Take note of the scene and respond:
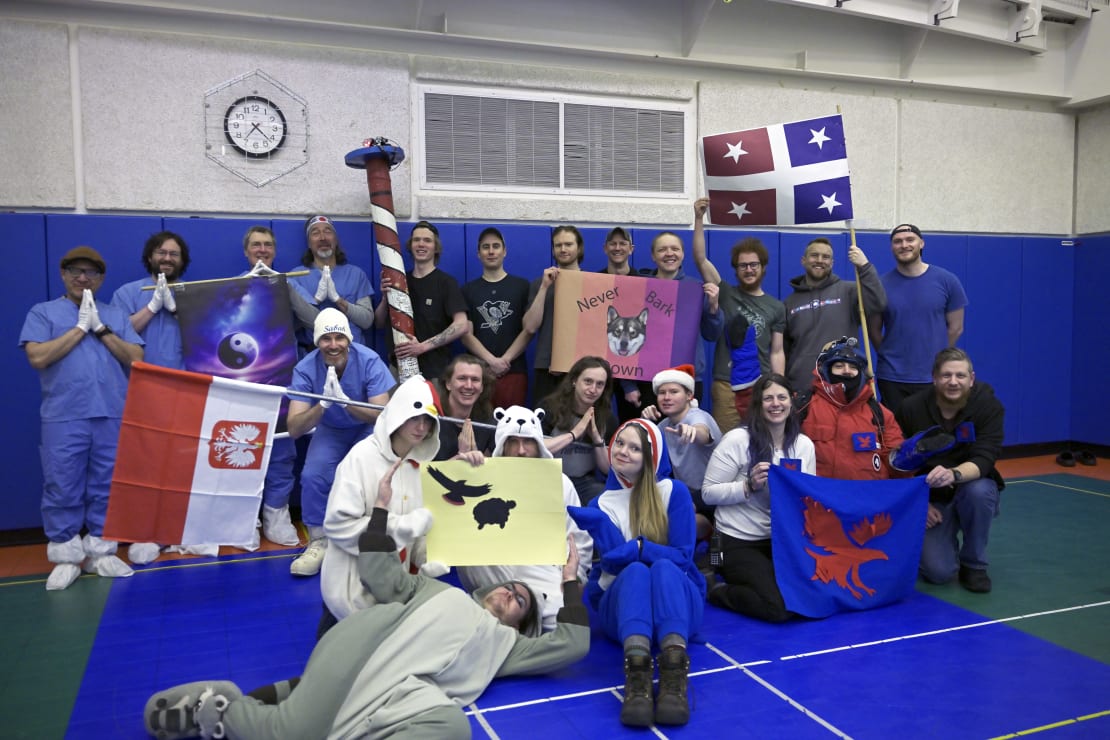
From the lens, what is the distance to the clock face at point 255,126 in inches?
239

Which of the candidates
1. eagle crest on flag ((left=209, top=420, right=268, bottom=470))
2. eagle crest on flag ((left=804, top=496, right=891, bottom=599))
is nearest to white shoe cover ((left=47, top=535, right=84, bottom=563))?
eagle crest on flag ((left=209, top=420, right=268, bottom=470))

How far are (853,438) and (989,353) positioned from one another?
5.13 meters

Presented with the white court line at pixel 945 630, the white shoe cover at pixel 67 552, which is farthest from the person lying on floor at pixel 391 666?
the white shoe cover at pixel 67 552

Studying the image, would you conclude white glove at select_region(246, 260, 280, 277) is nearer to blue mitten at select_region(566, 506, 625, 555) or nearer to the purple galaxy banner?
the purple galaxy banner

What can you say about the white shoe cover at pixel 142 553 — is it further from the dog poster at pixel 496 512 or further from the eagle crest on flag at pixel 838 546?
the eagle crest on flag at pixel 838 546

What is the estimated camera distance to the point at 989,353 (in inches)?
341

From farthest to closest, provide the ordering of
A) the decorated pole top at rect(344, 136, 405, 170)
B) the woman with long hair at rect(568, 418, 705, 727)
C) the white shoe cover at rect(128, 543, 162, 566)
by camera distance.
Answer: the decorated pole top at rect(344, 136, 405, 170), the white shoe cover at rect(128, 543, 162, 566), the woman with long hair at rect(568, 418, 705, 727)

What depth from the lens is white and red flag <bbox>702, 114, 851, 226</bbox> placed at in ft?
18.3

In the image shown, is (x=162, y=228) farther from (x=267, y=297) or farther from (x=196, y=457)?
(x=196, y=457)

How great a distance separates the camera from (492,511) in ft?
11.7

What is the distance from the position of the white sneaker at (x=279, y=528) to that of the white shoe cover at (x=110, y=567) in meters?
0.92

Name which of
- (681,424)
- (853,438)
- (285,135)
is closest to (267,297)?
(285,135)

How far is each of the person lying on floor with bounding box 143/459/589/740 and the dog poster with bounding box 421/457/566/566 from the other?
17 cm

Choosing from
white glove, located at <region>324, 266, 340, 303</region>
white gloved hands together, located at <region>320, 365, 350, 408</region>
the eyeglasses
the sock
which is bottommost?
the sock
